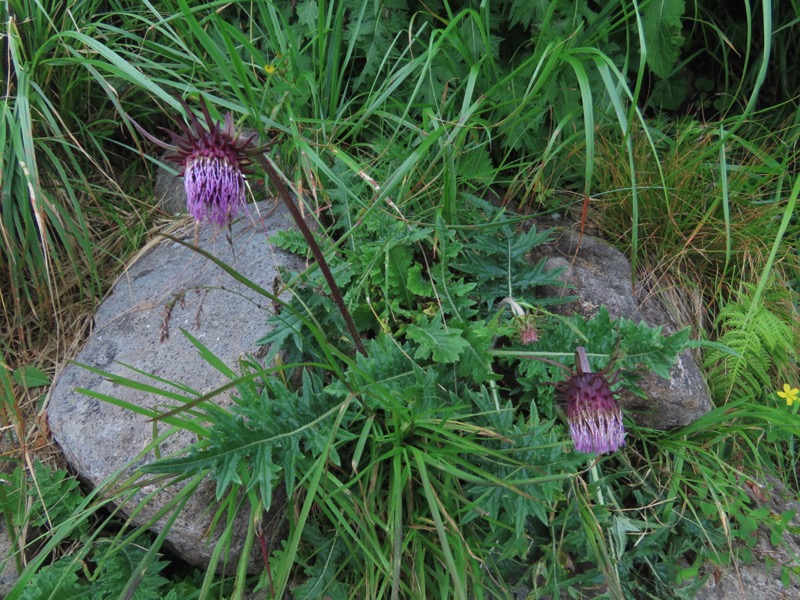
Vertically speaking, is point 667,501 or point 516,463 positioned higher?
point 516,463

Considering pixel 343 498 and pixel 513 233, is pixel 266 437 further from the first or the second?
pixel 513 233

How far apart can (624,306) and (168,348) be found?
57.5 inches

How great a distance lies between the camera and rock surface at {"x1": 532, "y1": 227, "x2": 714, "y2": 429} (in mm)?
2064

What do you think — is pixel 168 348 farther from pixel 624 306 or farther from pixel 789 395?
pixel 789 395

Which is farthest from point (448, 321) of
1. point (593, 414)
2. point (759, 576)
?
point (759, 576)

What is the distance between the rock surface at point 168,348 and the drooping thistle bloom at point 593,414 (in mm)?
828

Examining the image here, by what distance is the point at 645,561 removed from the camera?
6.14 ft

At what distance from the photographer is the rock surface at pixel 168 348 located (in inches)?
72.3

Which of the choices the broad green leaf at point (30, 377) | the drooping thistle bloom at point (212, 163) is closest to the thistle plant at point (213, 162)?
the drooping thistle bloom at point (212, 163)

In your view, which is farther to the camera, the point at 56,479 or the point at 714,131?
the point at 714,131

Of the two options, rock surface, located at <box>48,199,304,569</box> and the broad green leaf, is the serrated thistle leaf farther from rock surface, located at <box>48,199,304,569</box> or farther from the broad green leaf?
the broad green leaf

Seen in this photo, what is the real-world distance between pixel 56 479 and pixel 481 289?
53.5 inches

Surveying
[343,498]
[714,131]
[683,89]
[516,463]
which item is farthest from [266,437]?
[683,89]

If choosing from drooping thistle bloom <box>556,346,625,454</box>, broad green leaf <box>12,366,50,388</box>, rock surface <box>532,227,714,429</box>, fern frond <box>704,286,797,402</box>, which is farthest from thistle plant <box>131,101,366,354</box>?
fern frond <box>704,286,797,402</box>
